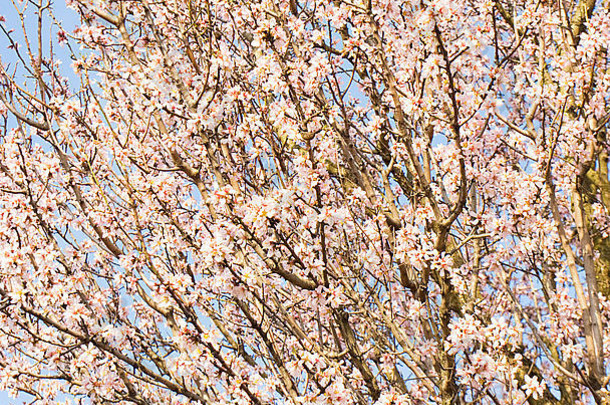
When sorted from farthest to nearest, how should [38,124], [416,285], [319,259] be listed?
[38,124]
[416,285]
[319,259]

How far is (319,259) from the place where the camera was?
215 inches

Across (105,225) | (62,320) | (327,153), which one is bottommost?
(62,320)

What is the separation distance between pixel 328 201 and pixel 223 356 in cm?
189

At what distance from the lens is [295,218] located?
6.03m

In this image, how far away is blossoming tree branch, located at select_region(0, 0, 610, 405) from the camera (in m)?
5.20

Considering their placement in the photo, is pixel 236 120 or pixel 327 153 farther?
pixel 236 120

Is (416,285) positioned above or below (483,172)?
below

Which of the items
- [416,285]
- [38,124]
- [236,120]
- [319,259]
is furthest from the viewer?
[236,120]

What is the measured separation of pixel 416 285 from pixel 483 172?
4.12 ft

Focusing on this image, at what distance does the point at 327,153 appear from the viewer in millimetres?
6051

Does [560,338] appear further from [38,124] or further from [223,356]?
[38,124]

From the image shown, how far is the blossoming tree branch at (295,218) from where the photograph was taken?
17.1 feet

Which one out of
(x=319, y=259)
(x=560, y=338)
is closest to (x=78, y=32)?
(x=319, y=259)

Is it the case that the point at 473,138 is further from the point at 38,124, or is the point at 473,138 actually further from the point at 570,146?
the point at 38,124
